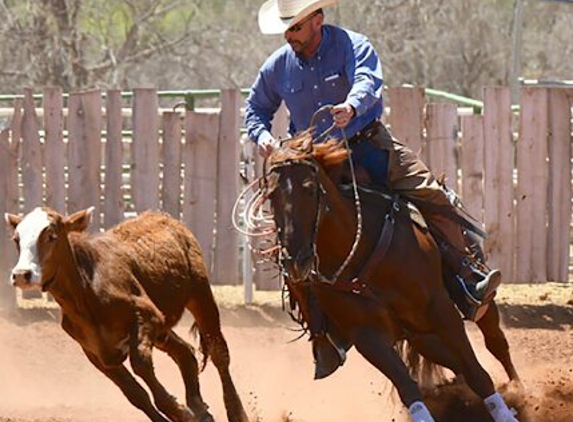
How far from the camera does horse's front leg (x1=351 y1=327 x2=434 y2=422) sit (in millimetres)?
6758

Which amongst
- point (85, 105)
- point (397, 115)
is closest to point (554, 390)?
point (397, 115)

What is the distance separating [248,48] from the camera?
23172mm

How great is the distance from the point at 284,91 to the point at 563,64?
1703 cm

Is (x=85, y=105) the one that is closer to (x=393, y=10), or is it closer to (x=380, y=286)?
(x=380, y=286)

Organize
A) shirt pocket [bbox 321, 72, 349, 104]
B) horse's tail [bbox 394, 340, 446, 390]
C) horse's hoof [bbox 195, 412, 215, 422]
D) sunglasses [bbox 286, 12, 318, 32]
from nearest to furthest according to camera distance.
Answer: sunglasses [bbox 286, 12, 318, 32], shirt pocket [bbox 321, 72, 349, 104], horse's hoof [bbox 195, 412, 215, 422], horse's tail [bbox 394, 340, 446, 390]

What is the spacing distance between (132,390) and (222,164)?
438 cm

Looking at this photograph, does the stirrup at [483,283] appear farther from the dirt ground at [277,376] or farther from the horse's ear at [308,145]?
the horse's ear at [308,145]

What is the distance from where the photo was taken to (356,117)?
7359mm

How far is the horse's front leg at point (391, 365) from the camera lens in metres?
6.76

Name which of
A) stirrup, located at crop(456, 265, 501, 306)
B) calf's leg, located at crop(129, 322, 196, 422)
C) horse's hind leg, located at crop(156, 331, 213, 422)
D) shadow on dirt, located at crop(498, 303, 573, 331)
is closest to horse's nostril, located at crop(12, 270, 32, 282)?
calf's leg, located at crop(129, 322, 196, 422)

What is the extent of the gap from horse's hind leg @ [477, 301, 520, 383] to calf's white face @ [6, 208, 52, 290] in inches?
103

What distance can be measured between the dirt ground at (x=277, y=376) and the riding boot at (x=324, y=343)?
1.50 m

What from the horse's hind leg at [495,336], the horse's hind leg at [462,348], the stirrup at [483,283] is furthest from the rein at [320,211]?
the horse's hind leg at [495,336]

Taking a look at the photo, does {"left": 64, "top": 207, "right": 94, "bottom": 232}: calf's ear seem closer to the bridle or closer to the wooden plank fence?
the bridle
